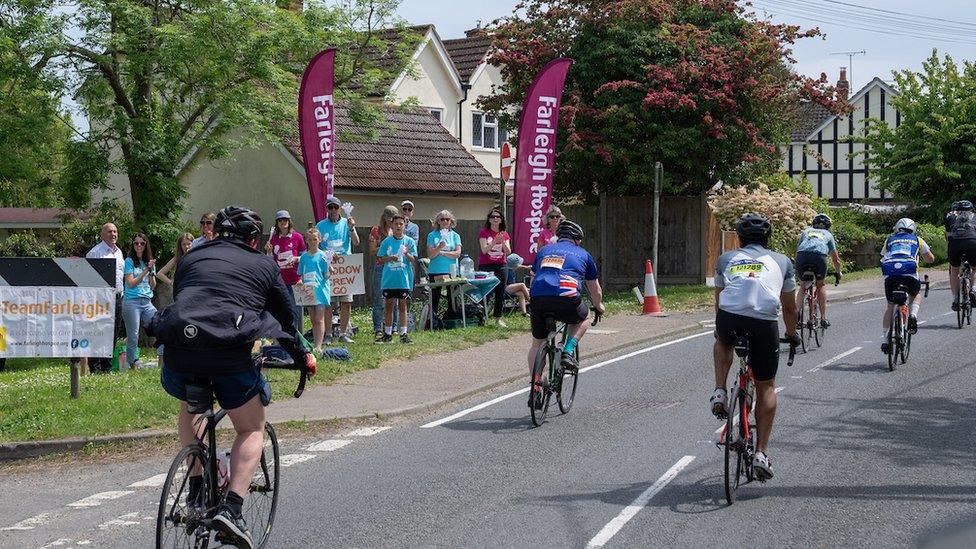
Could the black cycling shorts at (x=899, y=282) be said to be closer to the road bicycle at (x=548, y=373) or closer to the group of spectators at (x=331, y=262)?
the group of spectators at (x=331, y=262)

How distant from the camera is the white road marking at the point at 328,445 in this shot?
9.95 metres

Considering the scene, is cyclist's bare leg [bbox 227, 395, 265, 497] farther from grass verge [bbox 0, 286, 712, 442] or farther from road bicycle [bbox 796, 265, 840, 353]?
road bicycle [bbox 796, 265, 840, 353]

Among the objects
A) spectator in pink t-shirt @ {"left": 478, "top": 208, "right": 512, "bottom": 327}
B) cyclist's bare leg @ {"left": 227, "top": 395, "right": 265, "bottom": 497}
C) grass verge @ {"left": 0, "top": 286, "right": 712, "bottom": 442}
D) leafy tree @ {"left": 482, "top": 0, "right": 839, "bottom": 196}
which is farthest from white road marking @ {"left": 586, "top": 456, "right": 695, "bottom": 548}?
leafy tree @ {"left": 482, "top": 0, "right": 839, "bottom": 196}

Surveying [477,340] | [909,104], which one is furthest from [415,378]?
[909,104]

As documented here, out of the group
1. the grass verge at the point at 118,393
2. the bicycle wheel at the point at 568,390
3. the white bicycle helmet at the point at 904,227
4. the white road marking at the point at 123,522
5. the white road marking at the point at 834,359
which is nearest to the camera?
the white road marking at the point at 123,522

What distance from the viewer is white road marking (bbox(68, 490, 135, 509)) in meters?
8.16

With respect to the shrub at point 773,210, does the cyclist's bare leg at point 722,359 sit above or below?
below

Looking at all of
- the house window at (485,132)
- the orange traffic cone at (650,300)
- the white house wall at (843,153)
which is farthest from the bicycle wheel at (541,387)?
the white house wall at (843,153)

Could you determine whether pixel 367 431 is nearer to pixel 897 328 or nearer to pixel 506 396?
pixel 506 396

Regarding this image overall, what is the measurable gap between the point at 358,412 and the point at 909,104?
1515 inches

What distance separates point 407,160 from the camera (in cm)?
3130

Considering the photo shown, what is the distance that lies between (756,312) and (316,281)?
26.0ft

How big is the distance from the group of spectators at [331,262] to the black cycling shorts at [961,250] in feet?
20.0

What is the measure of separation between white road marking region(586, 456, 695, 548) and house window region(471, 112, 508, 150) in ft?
117
